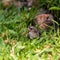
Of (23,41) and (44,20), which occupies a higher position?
(44,20)

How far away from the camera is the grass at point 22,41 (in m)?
2.89

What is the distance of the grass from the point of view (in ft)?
9.48

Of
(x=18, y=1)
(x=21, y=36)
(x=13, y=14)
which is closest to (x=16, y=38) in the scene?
(x=21, y=36)

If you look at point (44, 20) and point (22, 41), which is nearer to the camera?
point (22, 41)

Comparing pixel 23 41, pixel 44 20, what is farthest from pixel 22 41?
pixel 44 20

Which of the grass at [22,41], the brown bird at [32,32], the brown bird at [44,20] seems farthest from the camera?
the brown bird at [44,20]

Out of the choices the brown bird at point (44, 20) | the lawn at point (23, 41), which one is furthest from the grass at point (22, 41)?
the brown bird at point (44, 20)

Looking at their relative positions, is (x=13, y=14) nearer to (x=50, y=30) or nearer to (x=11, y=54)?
(x=50, y=30)

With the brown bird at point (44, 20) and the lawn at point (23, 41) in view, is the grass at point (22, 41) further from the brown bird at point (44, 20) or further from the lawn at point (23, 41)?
the brown bird at point (44, 20)

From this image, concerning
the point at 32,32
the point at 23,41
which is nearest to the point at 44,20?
the point at 32,32

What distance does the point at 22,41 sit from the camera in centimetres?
319

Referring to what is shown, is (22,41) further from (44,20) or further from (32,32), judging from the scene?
(44,20)

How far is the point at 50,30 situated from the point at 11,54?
748 mm

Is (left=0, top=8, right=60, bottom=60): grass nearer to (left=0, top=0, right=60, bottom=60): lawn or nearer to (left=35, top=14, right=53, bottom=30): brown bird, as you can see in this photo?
(left=0, top=0, right=60, bottom=60): lawn
